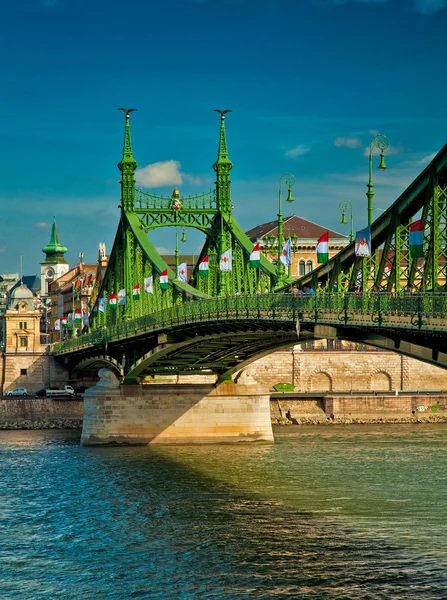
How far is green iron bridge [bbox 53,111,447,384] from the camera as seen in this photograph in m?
41.7

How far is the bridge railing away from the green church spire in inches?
506

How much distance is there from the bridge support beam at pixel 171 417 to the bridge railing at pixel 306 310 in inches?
156

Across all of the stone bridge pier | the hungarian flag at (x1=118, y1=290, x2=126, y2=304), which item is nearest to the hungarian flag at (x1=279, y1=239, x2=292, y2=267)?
the stone bridge pier

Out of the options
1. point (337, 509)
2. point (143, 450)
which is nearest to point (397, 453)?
point (143, 450)

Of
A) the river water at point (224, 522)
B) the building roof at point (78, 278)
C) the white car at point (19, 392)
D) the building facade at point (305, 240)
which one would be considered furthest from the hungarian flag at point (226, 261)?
the building roof at point (78, 278)

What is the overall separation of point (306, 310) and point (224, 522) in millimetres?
8341

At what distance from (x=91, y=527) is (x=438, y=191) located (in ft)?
56.7

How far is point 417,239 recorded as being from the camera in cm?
4153

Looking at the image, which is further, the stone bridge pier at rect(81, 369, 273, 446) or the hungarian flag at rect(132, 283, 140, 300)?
the hungarian flag at rect(132, 283, 140, 300)

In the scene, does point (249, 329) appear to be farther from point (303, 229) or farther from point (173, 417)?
point (303, 229)

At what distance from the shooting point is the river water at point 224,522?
3878cm

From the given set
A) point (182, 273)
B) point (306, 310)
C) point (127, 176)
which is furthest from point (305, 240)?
point (306, 310)

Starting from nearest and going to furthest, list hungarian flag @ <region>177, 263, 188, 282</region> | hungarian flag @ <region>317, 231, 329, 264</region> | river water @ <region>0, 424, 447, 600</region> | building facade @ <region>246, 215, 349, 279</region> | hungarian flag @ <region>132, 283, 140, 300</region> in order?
river water @ <region>0, 424, 447, 600</region>
hungarian flag @ <region>317, 231, 329, 264</region>
hungarian flag @ <region>177, 263, 188, 282</region>
hungarian flag @ <region>132, 283, 140, 300</region>
building facade @ <region>246, 215, 349, 279</region>

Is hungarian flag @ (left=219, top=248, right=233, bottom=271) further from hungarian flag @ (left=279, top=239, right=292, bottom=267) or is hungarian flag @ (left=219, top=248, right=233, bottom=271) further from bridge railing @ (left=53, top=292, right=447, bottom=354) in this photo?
hungarian flag @ (left=279, top=239, right=292, bottom=267)
